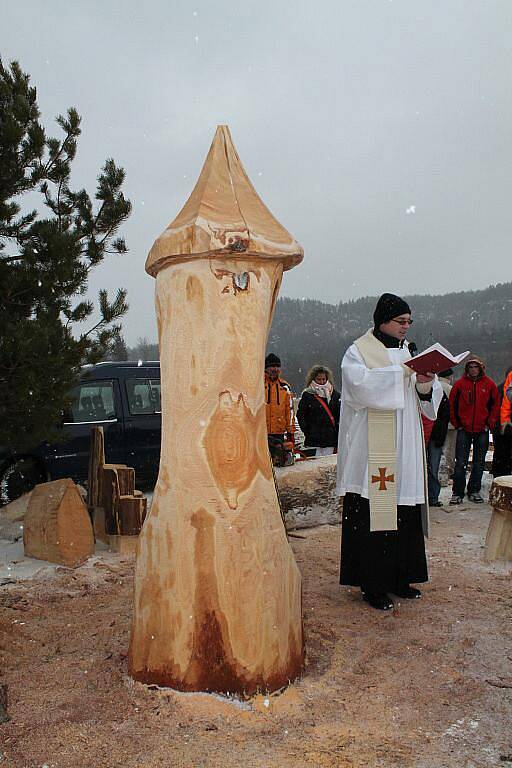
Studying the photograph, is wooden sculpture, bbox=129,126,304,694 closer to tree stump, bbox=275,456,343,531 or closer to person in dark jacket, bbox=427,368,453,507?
tree stump, bbox=275,456,343,531

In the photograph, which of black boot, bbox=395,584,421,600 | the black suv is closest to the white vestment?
black boot, bbox=395,584,421,600

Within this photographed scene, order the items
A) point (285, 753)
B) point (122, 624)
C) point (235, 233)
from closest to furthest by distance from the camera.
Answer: point (285, 753), point (235, 233), point (122, 624)

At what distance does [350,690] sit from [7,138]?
4.71 meters

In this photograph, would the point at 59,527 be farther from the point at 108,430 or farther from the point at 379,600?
the point at 108,430

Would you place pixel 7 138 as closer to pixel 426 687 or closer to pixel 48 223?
pixel 48 223

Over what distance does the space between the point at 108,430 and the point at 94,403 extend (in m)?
0.38

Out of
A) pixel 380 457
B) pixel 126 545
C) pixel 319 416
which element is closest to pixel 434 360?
pixel 380 457

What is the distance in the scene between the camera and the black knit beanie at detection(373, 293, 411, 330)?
12.4 ft

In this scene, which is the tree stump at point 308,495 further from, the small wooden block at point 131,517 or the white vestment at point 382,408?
the white vestment at point 382,408

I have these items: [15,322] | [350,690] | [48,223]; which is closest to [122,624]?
[350,690]

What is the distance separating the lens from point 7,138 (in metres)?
4.87

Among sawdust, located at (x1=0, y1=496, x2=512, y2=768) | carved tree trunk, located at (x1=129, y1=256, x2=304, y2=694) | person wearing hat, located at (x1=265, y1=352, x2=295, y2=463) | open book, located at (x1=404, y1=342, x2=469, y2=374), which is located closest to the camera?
sawdust, located at (x1=0, y1=496, x2=512, y2=768)

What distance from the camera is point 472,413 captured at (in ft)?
21.9

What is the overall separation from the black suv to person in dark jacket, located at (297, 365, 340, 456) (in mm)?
1897
